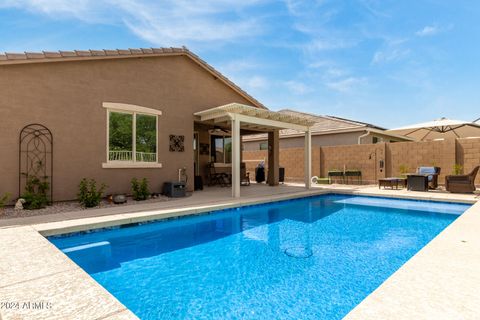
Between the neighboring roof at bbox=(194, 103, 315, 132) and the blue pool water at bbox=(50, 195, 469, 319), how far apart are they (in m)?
3.74

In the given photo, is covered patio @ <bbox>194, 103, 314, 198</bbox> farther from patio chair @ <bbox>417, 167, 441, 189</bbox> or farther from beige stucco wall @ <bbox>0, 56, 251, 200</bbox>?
patio chair @ <bbox>417, 167, 441, 189</bbox>

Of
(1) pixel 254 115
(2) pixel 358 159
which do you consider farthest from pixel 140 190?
(2) pixel 358 159

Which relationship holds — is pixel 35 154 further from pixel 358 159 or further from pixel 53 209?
pixel 358 159

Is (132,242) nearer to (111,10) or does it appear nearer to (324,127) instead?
(111,10)

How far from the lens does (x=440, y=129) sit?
11.8 m

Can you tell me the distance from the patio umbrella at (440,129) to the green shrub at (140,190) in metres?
11.1

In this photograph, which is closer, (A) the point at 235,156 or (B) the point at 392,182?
(A) the point at 235,156

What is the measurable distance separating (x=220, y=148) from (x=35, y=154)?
8568mm

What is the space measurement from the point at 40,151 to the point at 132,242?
4.30m

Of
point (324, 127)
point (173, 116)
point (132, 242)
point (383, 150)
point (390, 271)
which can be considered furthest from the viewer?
point (324, 127)

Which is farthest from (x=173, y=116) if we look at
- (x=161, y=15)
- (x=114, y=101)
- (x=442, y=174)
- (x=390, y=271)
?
(x=442, y=174)

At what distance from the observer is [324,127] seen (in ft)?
62.5

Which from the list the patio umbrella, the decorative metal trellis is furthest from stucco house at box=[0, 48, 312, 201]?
the patio umbrella

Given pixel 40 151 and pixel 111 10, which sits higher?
pixel 111 10
